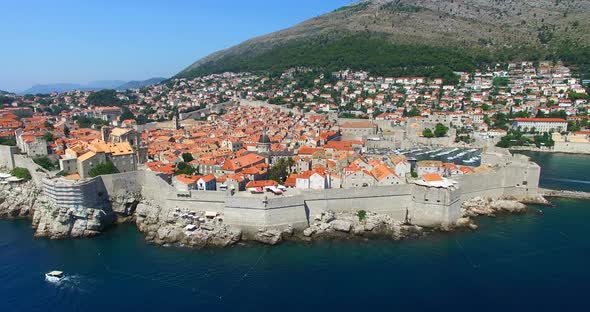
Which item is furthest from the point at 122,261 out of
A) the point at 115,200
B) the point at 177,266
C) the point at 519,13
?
the point at 519,13

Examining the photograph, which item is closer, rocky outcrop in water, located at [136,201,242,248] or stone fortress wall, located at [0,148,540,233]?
rocky outcrop in water, located at [136,201,242,248]

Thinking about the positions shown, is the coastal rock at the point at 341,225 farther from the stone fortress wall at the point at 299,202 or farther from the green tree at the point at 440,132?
the green tree at the point at 440,132

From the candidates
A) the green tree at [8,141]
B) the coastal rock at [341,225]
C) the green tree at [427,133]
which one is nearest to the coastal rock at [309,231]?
the coastal rock at [341,225]

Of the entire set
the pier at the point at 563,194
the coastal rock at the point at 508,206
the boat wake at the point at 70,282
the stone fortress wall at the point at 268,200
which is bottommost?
the boat wake at the point at 70,282

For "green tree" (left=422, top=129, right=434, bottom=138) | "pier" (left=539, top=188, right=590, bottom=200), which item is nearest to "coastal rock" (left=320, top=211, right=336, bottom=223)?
"pier" (left=539, top=188, right=590, bottom=200)

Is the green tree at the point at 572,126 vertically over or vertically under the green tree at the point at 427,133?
over

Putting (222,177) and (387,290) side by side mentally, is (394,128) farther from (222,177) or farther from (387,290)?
(387,290)

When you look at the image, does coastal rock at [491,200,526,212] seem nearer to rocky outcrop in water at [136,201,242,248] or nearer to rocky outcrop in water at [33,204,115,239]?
rocky outcrop in water at [136,201,242,248]
